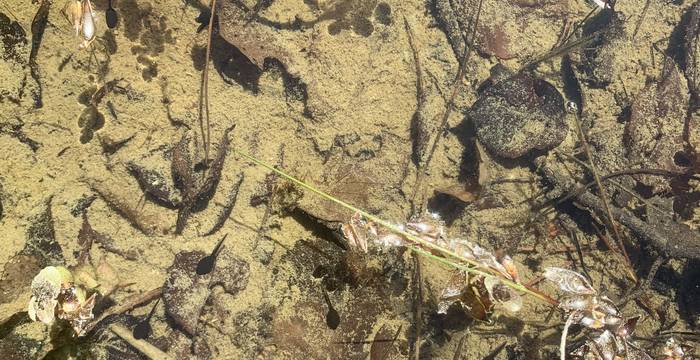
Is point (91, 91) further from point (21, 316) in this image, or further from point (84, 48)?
point (21, 316)

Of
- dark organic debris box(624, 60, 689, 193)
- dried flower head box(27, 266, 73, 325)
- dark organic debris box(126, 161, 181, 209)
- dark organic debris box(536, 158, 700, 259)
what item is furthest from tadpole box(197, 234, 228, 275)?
dark organic debris box(624, 60, 689, 193)

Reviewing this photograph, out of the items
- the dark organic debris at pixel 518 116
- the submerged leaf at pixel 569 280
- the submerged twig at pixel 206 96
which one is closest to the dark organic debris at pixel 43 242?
the submerged twig at pixel 206 96

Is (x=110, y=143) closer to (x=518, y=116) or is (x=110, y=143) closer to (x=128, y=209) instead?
(x=128, y=209)

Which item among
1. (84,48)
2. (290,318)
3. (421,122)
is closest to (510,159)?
(421,122)

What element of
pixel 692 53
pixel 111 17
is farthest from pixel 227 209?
pixel 692 53

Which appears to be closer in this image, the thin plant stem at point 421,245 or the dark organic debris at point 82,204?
the dark organic debris at point 82,204

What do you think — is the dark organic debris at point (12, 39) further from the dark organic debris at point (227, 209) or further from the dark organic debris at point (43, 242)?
the dark organic debris at point (227, 209)
